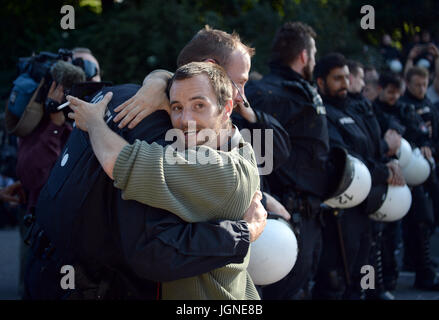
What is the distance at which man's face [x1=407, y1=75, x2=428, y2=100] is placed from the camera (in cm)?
728

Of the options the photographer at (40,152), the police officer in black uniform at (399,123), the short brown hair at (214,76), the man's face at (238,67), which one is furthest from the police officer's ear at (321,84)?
the short brown hair at (214,76)

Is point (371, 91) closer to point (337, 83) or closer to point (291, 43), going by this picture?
point (337, 83)

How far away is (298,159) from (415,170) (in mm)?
2216

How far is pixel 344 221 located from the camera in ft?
16.9

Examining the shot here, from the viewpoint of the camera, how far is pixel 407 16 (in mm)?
17031

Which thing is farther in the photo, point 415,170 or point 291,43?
point 415,170

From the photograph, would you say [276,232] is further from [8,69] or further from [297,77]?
[8,69]

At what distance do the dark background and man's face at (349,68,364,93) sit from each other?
7380 mm

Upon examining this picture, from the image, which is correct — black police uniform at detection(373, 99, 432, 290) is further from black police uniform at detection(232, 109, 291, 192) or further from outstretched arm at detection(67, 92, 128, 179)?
outstretched arm at detection(67, 92, 128, 179)

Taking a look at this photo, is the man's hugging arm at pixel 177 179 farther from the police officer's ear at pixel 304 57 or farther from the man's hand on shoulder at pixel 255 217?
the police officer's ear at pixel 304 57

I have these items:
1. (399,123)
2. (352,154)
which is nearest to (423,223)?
(399,123)

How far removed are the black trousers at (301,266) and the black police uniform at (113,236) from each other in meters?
1.94

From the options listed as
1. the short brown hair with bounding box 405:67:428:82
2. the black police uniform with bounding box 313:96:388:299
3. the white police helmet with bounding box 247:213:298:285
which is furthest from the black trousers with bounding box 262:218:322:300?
the short brown hair with bounding box 405:67:428:82
